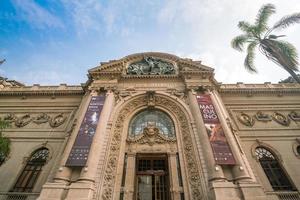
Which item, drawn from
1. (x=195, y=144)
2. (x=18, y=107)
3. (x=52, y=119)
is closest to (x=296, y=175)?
(x=195, y=144)

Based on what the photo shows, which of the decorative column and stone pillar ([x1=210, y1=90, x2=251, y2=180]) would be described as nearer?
the decorative column

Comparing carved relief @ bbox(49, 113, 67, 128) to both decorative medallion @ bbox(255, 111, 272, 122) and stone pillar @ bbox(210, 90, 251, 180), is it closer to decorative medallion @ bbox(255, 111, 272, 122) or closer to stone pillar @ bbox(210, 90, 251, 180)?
stone pillar @ bbox(210, 90, 251, 180)

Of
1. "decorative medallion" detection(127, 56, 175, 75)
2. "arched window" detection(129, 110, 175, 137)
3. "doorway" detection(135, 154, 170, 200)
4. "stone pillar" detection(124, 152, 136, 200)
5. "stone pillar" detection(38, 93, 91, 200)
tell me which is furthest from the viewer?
"decorative medallion" detection(127, 56, 175, 75)

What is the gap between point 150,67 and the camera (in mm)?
20094

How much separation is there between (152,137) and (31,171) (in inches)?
395

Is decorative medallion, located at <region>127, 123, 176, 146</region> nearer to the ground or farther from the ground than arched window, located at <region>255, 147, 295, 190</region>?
farther from the ground

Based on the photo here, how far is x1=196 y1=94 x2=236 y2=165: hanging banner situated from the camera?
12203 mm

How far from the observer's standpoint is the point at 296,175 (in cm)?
1412

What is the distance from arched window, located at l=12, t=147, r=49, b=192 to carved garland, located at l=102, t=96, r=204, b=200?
6.42 meters

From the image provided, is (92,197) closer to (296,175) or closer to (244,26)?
(296,175)

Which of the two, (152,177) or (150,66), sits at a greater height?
(150,66)

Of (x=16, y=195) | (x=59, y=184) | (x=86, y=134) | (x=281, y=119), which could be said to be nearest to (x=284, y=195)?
(x=281, y=119)

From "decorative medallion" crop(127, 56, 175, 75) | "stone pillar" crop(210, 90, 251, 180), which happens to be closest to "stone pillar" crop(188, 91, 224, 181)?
"stone pillar" crop(210, 90, 251, 180)

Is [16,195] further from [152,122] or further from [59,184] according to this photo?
[152,122]
